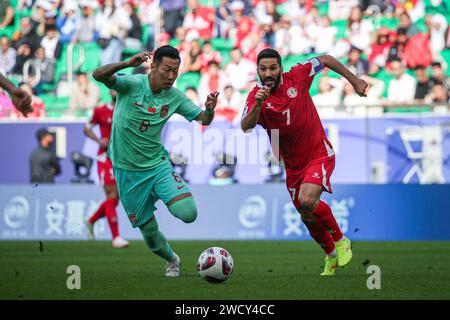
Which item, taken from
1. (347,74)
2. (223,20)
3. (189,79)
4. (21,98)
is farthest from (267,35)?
(21,98)

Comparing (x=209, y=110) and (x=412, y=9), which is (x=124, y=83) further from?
(x=412, y=9)

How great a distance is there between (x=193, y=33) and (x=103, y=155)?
27.3 ft

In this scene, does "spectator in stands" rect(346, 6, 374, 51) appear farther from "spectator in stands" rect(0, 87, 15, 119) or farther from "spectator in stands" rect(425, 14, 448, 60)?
"spectator in stands" rect(0, 87, 15, 119)

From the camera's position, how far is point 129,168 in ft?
38.8

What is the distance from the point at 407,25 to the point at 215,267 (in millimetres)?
14734

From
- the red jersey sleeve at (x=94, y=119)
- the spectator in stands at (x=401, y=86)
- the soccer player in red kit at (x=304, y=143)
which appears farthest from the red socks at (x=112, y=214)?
the spectator in stands at (x=401, y=86)

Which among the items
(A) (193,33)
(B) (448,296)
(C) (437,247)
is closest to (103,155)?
(C) (437,247)

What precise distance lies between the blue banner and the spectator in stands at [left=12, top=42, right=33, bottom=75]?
5529 millimetres

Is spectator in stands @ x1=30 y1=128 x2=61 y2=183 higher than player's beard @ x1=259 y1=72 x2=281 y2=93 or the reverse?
the reverse

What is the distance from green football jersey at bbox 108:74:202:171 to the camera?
38.3 feet

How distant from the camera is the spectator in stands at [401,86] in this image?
2273cm

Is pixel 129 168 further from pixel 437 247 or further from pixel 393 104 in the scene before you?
pixel 393 104

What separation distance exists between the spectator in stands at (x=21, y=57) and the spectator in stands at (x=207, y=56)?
187 inches

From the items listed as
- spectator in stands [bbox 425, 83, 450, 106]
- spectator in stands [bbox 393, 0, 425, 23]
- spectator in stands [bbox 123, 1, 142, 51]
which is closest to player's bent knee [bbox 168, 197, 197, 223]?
spectator in stands [bbox 425, 83, 450, 106]
